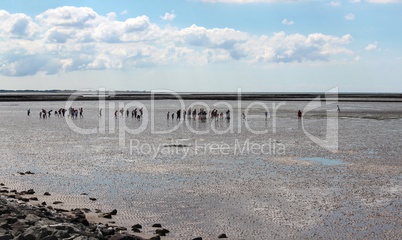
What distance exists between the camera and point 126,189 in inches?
771

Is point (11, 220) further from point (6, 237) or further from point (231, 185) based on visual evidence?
point (231, 185)

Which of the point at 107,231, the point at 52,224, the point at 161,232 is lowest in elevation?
the point at 161,232

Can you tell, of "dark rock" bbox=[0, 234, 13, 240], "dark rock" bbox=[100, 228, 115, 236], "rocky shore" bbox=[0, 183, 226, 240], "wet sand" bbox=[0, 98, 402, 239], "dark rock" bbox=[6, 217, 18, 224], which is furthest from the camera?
"wet sand" bbox=[0, 98, 402, 239]

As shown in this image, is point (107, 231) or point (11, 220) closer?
point (11, 220)

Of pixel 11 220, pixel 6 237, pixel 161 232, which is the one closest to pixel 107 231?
pixel 161 232

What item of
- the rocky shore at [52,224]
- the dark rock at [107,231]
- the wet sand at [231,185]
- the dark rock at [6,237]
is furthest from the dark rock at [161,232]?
the dark rock at [6,237]

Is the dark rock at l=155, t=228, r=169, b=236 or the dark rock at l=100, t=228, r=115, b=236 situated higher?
the dark rock at l=100, t=228, r=115, b=236

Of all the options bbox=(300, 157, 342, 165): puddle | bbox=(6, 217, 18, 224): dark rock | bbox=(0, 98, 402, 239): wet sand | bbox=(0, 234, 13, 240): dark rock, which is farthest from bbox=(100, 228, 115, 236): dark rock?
bbox=(300, 157, 342, 165): puddle

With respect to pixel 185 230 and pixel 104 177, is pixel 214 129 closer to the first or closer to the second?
pixel 104 177

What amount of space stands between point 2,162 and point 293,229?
59.0ft

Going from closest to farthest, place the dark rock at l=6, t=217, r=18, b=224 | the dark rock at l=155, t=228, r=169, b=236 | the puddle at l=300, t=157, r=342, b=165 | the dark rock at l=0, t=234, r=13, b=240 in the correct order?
the dark rock at l=0, t=234, r=13, b=240 → the dark rock at l=6, t=217, r=18, b=224 → the dark rock at l=155, t=228, r=169, b=236 → the puddle at l=300, t=157, r=342, b=165

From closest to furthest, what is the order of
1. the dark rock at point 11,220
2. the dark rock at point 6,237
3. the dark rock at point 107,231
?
the dark rock at point 6,237 → the dark rock at point 11,220 → the dark rock at point 107,231

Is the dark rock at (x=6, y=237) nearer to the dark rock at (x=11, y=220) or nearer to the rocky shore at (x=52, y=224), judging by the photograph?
the rocky shore at (x=52, y=224)

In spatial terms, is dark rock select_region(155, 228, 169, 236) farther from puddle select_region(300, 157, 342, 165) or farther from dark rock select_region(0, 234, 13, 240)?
puddle select_region(300, 157, 342, 165)
